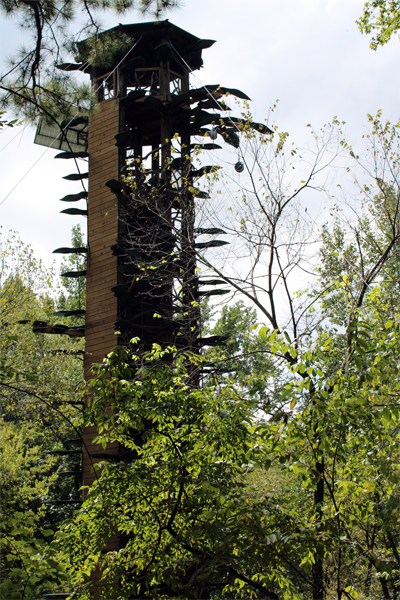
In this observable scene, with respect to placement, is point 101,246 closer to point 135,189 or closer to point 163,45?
point 135,189

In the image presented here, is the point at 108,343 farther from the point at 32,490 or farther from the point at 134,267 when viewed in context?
the point at 32,490

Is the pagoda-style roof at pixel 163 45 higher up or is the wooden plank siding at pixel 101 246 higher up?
A: the pagoda-style roof at pixel 163 45

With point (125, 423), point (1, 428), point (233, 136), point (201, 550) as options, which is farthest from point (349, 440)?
point (1, 428)

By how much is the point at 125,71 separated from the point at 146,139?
1995 millimetres

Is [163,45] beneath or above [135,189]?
above

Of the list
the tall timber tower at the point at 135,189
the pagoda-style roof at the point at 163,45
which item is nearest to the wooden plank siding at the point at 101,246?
the tall timber tower at the point at 135,189

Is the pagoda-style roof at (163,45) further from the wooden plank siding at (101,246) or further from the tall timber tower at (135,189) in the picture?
the wooden plank siding at (101,246)

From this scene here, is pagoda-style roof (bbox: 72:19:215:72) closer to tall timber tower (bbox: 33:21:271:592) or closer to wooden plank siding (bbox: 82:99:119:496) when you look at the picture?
tall timber tower (bbox: 33:21:271:592)

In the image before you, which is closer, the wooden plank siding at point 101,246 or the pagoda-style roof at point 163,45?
the wooden plank siding at point 101,246

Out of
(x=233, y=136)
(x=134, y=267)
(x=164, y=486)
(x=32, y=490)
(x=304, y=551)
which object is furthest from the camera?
Result: (x=32, y=490)

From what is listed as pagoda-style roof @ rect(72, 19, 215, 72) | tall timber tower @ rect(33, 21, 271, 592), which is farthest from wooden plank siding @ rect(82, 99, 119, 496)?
pagoda-style roof @ rect(72, 19, 215, 72)

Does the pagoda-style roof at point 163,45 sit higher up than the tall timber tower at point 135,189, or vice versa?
the pagoda-style roof at point 163,45

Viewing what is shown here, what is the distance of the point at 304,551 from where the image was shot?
3.59 metres

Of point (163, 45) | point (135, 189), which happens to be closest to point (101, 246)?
Result: point (135, 189)
